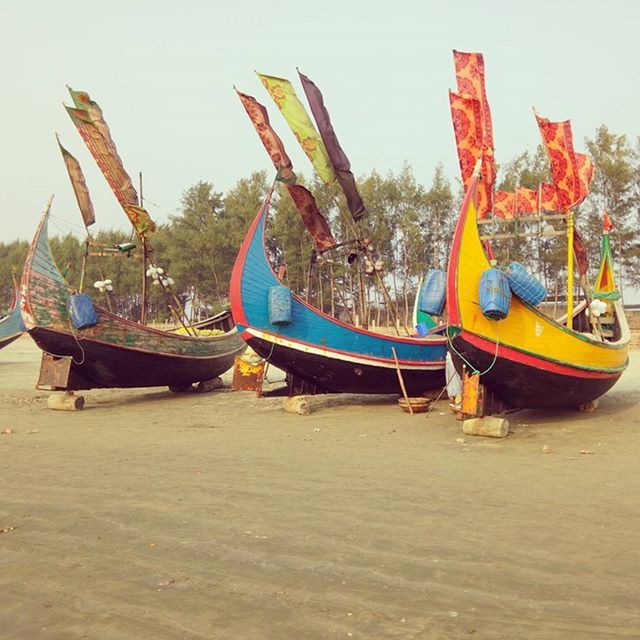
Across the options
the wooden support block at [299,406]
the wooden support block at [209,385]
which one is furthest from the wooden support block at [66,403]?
the wooden support block at [299,406]

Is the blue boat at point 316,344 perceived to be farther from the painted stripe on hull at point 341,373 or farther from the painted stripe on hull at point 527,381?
the painted stripe on hull at point 527,381

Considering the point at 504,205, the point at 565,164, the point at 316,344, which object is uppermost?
the point at 565,164

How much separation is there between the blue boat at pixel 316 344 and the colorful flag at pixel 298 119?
3.13 metres

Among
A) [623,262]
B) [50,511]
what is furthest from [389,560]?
[623,262]

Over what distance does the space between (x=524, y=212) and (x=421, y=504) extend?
22.9ft

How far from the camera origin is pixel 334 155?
13742 mm

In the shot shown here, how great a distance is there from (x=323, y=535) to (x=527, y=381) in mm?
5174

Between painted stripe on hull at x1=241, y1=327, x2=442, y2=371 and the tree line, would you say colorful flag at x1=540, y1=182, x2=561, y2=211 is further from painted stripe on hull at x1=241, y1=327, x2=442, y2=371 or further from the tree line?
the tree line

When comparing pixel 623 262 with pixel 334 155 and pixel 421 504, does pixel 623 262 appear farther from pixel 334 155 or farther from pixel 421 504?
pixel 421 504

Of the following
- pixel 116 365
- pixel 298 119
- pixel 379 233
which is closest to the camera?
pixel 116 365

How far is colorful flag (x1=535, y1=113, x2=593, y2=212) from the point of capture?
10383mm

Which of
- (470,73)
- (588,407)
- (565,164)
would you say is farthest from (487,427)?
(470,73)

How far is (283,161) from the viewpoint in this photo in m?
13.3

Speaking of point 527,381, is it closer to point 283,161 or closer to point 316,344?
point 316,344
